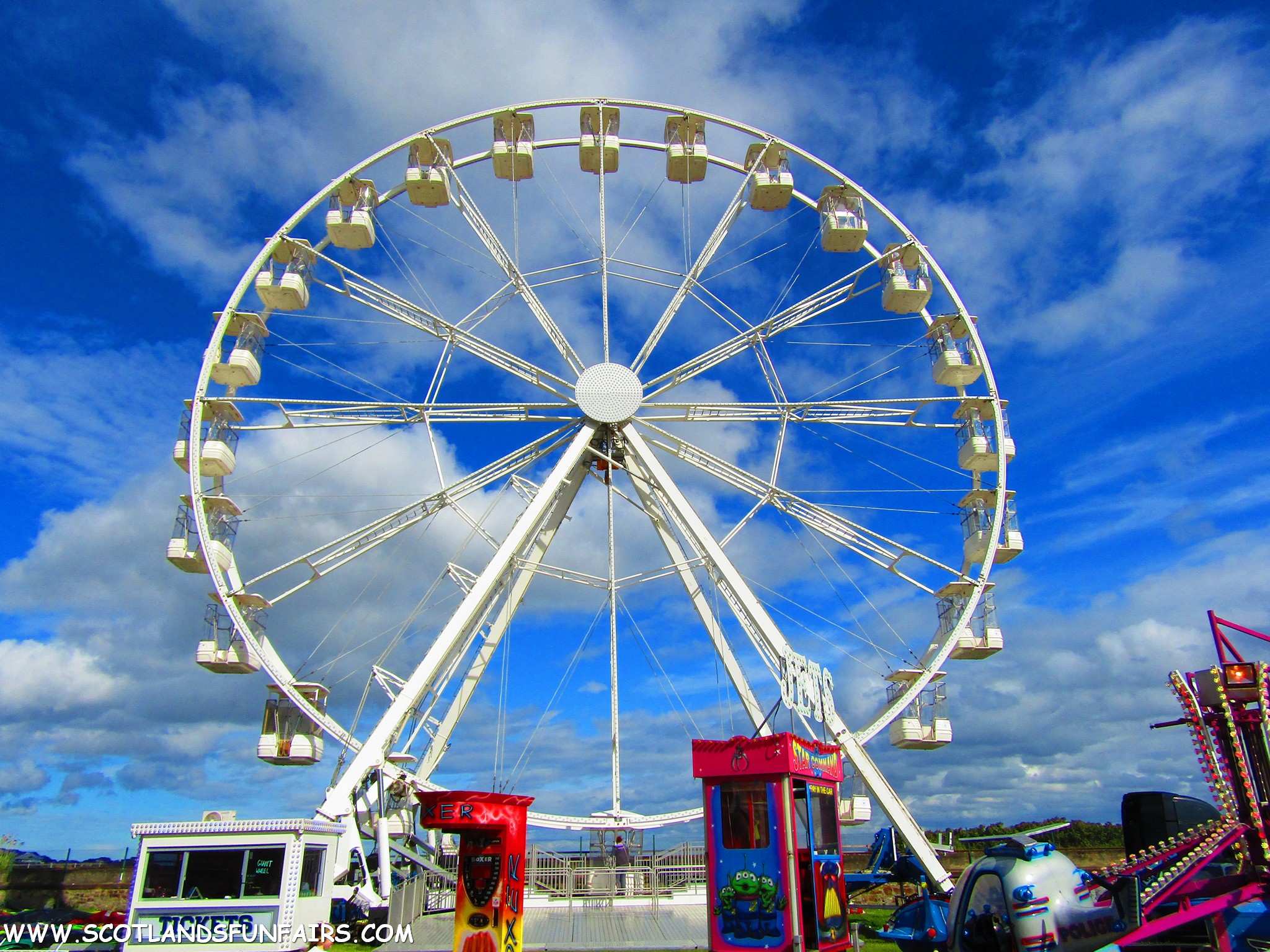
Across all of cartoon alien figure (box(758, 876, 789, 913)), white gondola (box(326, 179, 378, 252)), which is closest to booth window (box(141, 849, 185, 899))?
cartoon alien figure (box(758, 876, 789, 913))

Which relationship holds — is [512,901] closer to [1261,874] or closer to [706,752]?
[706,752]

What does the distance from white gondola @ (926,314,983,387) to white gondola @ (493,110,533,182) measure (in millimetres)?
9270

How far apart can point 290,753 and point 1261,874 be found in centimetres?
1393

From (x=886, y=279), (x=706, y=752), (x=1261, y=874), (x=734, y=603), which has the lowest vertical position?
(x=1261, y=874)

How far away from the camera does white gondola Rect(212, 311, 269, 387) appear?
17.6 m

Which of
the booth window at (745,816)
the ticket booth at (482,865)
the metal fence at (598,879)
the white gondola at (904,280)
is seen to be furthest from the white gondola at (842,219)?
the ticket booth at (482,865)

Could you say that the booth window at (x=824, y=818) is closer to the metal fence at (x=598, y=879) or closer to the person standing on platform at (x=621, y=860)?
the metal fence at (x=598, y=879)

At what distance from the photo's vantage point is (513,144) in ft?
63.4

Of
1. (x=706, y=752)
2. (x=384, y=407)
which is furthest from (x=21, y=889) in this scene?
(x=706, y=752)

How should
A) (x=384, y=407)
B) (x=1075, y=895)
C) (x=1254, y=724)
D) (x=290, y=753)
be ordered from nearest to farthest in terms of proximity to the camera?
(x=1075, y=895)
(x=1254, y=724)
(x=290, y=753)
(x=384, y=407)

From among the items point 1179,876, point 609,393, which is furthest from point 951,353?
point 1179,876

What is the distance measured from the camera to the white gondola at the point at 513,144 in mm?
19297

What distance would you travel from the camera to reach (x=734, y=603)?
16.2 meters

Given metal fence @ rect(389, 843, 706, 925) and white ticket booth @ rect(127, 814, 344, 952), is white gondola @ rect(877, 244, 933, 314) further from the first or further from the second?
white ticket booth @ rect(127, 814, 344, 952)
